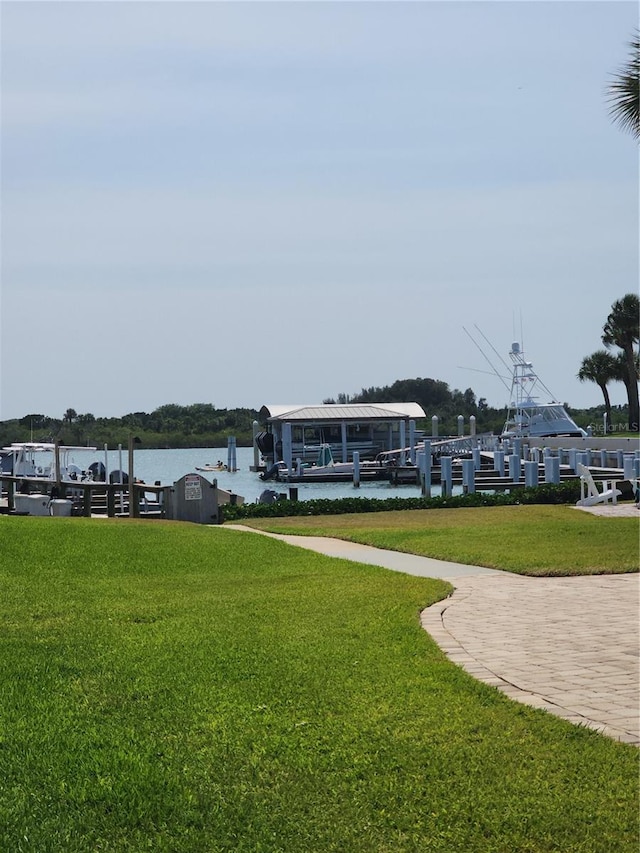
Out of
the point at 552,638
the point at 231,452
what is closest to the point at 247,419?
the point at 231,452

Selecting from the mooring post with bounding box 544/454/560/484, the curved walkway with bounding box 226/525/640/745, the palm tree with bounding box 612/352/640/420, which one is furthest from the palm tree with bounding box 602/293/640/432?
the curved walkway with bounding box 226/525/640/745

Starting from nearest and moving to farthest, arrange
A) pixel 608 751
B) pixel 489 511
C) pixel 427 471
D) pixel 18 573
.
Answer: pixel 608 751
pixel 18 573
pixel 489 511
pixel 427 471

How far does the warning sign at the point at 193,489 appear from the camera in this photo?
2289 cm

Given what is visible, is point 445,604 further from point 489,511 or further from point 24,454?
point 24,454

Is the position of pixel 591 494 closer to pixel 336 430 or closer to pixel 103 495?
pixel 103 495

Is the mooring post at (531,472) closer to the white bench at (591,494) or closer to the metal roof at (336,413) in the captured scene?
the white bench at (591,494)

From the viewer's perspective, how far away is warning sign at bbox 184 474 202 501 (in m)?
22.9

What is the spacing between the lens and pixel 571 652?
26.5 ft

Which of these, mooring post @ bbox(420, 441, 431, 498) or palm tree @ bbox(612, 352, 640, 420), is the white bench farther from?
palm tree @ bbox(612, 352, 640, 420)

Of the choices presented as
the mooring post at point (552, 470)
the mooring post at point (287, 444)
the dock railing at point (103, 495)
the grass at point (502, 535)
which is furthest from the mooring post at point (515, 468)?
the mooring post at point (287, 444)

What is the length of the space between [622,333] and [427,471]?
33.1 metres

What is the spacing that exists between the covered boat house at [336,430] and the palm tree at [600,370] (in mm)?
15271

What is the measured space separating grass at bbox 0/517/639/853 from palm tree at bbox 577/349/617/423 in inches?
2866

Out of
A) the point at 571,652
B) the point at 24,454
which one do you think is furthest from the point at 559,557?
the point at 24,454
